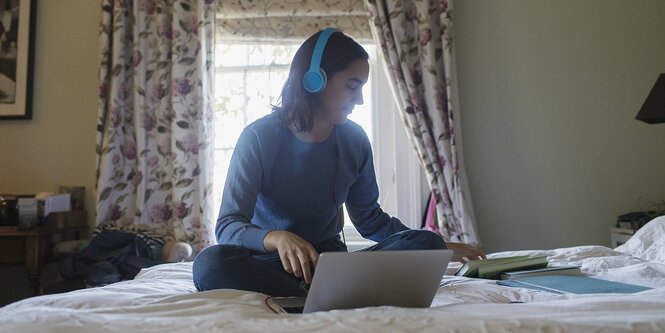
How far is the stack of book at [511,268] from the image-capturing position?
1268 millimetres

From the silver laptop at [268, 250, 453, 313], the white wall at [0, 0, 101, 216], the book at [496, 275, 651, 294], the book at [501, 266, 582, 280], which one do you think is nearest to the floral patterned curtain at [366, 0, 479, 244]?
the book at [501, 266, 582, 280]

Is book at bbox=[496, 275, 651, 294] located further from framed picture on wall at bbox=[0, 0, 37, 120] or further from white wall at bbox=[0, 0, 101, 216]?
framed picture on wall at bbox=[0, 0, 37, 120]

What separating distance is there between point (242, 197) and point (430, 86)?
1.52m

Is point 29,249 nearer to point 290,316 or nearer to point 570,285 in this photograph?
point 290,316

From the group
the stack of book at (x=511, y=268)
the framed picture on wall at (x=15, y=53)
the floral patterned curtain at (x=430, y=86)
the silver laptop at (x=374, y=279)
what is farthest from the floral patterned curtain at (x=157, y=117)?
the silver laptop at (x=374, y=279)

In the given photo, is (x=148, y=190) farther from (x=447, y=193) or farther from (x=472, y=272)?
(x=472, y=272)

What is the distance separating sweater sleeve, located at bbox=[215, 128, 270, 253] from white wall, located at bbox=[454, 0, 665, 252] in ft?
5.23

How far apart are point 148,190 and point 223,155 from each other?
42 centimetres

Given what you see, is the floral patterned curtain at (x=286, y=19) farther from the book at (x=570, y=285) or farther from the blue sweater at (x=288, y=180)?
the book at (x=570, y=285)

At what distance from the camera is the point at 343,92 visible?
4.29 feet

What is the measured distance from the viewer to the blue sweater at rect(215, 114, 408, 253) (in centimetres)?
118

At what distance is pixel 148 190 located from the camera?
2.49 meters

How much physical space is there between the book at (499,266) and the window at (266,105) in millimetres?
1258

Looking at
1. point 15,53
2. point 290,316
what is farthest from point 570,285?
point 15,53
